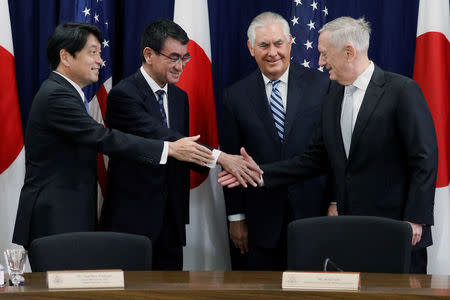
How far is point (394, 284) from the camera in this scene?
238cm

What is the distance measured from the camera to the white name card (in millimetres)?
2236

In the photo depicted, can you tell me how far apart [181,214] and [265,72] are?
894mm

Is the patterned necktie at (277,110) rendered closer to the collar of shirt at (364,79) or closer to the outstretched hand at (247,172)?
the outstretched hand at (247,172)

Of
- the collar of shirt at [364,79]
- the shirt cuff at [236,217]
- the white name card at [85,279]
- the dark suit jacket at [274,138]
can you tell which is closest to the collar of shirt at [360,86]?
the collar of shirt at [364,79]

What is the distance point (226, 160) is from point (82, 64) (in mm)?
896

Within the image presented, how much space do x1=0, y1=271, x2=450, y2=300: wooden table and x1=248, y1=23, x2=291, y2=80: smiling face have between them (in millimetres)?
1786

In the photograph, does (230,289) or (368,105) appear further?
(368,105)

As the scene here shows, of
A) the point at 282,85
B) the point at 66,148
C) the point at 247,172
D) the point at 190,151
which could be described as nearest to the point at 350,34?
the point at 282,85

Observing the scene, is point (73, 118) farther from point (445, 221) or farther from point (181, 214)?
point (445, 221)

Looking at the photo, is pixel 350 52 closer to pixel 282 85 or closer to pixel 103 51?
pixel 282 85

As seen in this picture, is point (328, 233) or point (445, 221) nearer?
point (328, 233)

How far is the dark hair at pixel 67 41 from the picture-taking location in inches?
152

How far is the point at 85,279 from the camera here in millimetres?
2240

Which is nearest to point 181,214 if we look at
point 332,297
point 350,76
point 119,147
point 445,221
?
point 119,147
